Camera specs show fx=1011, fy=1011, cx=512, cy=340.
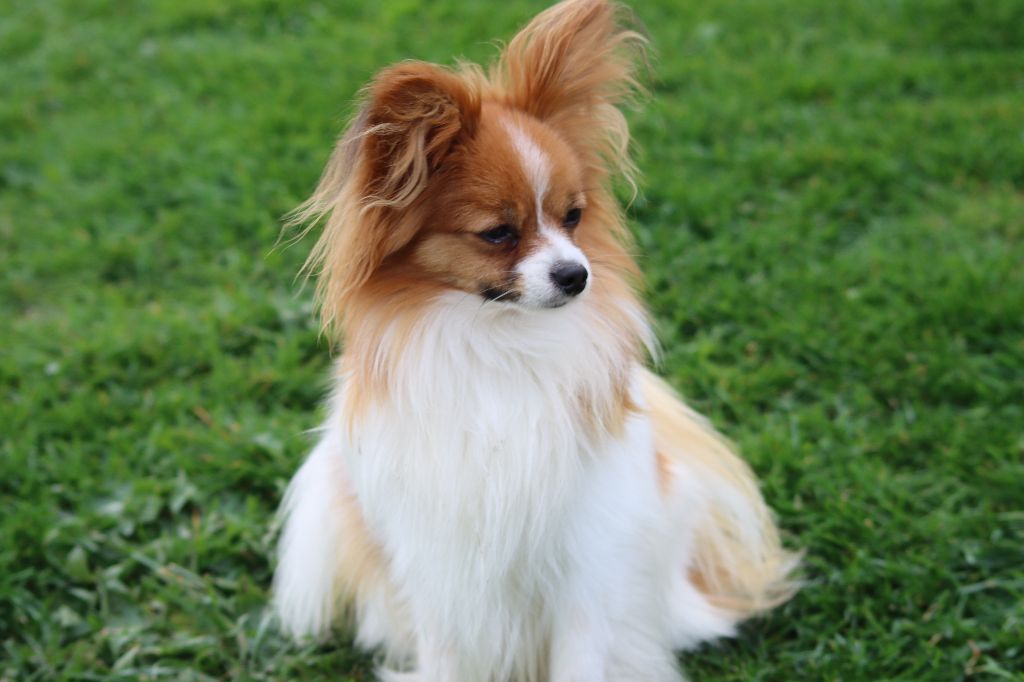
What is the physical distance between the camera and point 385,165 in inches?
91.7

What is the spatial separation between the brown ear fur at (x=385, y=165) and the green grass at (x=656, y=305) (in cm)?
81

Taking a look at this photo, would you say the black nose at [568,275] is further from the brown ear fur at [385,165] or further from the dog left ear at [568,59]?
the dog left ear at [568,59]

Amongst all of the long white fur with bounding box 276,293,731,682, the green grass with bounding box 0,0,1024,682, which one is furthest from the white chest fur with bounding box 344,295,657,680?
the green grass with bounding box 0,0,1024,682

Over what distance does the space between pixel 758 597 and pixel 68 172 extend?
432 cm

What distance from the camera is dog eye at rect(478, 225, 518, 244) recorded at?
7.92 ft

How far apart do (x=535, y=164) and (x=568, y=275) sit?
0.28 meters

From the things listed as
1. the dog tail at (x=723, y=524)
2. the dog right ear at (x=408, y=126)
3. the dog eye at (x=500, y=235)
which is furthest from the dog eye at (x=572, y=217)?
the dog tail at (x=723, y=524)

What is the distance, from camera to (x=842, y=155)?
5.18 m

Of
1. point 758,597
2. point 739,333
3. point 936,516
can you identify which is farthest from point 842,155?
point 758,597

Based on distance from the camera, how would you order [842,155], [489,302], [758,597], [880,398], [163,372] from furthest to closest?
Answer: [842,155] → [163,372] → [880,398] → [758,597] → [489,302]

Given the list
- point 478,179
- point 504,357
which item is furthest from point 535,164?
point 504,357

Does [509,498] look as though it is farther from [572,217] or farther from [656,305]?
[656,305]

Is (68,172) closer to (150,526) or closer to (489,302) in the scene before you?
(150,526)

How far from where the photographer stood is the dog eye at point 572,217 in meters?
2.52
